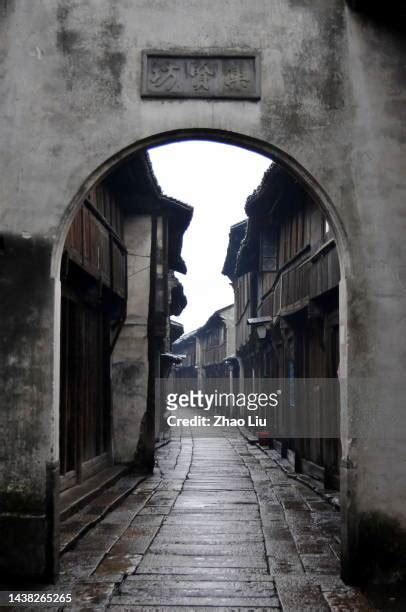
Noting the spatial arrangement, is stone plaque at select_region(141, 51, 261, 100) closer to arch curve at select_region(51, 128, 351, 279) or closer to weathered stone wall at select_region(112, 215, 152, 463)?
arch curve at select_region(51, 128, 351, 279)

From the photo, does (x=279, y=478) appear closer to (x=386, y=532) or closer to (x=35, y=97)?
(x=386, y=532)

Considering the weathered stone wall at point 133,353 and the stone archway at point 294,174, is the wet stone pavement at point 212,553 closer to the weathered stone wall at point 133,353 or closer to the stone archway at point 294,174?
the stone archway at point 294,174

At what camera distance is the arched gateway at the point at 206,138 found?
293 inches

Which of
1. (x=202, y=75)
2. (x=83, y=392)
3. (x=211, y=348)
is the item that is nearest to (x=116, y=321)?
(x=83, y=392)

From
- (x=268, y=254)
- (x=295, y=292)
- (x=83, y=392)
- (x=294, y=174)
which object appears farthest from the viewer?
(x=268, y=254)

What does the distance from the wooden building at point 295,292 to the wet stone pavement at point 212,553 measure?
2.17 meters

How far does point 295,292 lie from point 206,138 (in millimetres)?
8964

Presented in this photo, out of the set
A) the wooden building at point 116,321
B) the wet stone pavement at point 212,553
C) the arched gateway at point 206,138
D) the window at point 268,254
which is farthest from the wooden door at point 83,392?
the window at point 268,254

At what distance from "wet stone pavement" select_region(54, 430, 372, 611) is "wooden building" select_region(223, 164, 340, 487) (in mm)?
2173

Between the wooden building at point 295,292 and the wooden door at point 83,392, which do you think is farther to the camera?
the wooden building at point 295,292

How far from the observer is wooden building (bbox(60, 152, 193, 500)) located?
1286 cm

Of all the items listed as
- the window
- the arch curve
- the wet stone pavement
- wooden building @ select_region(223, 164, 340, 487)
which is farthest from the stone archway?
the window

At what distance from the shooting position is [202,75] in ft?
26.1

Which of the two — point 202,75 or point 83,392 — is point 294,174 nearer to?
point 202,75
